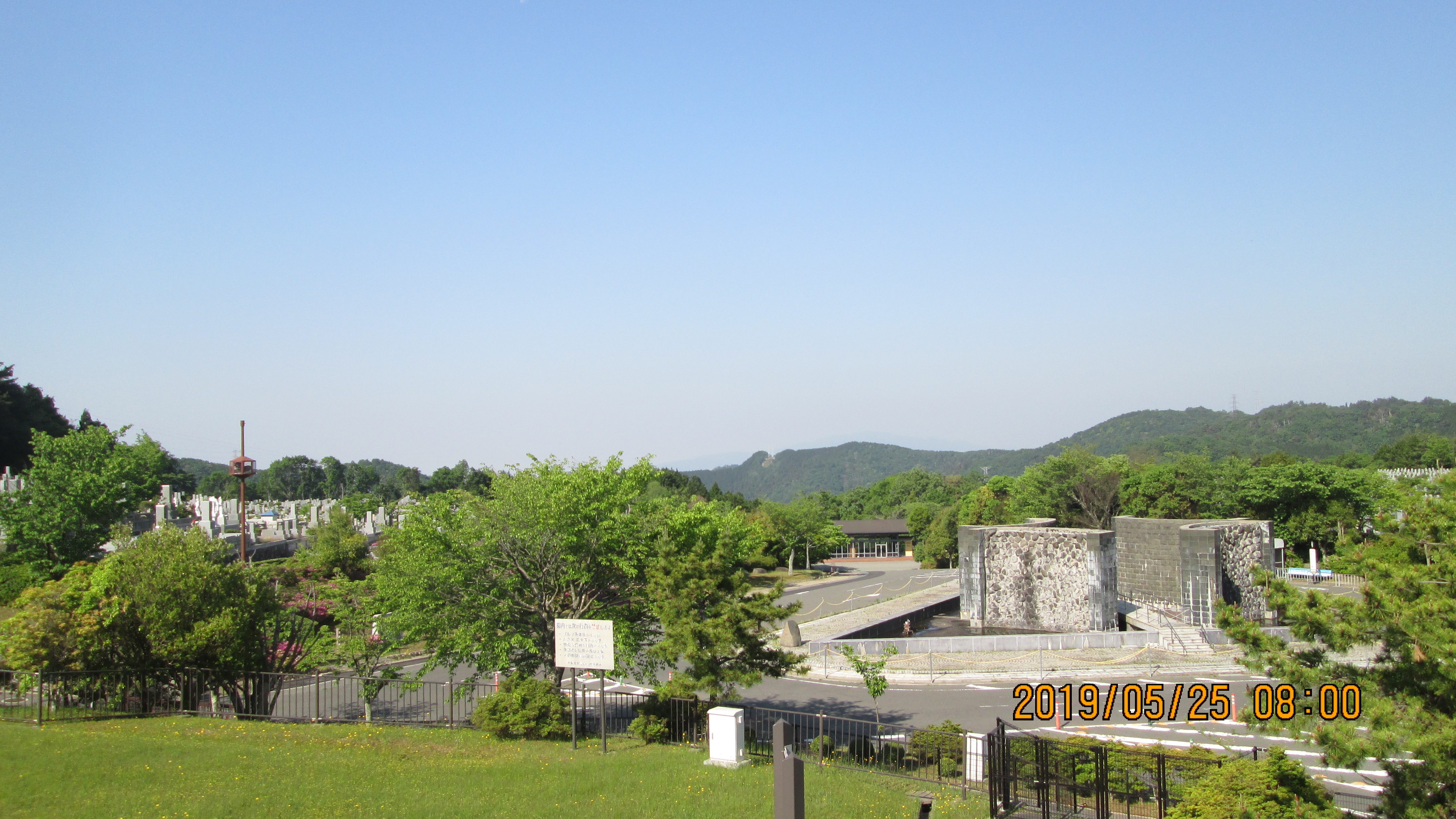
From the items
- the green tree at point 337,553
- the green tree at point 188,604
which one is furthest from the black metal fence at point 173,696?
the green tree at point 337,553

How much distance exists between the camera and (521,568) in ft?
67.0

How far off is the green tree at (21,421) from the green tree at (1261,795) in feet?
249

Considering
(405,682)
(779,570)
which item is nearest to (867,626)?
(405,682)

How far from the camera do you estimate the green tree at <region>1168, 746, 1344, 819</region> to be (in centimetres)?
973

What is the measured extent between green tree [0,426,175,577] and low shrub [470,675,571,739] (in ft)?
113

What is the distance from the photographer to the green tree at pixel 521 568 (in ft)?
64.7

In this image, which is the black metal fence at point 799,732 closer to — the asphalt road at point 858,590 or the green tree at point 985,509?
the asphalt road at point 858,590

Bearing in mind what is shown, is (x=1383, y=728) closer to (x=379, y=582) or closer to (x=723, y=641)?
(x=723, y=641)

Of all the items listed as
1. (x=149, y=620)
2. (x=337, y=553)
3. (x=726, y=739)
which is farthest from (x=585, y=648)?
(x=337, y=553)

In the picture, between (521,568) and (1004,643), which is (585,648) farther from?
(1004,643)

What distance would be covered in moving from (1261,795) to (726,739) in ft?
24.4

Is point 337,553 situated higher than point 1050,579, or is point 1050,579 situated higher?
point 337,553

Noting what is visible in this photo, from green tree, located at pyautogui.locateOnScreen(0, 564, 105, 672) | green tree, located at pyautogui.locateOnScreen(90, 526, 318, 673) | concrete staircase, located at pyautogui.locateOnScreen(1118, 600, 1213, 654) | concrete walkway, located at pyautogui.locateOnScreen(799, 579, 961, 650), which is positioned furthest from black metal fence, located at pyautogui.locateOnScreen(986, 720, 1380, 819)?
concrete staircase, located at pyautogui.locateOnScreen(1118, 600, 1213, 654)

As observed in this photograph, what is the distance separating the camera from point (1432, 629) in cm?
996
